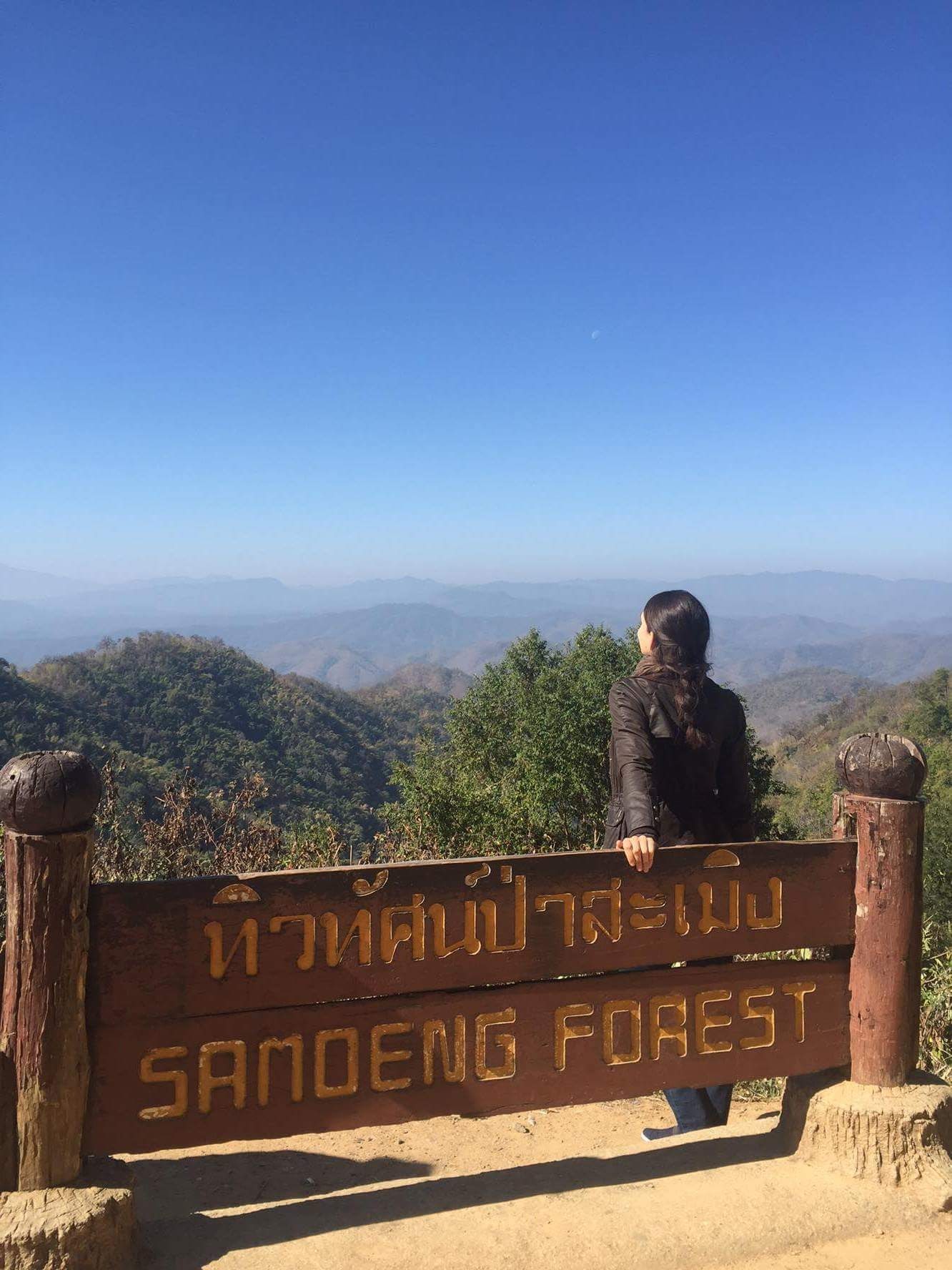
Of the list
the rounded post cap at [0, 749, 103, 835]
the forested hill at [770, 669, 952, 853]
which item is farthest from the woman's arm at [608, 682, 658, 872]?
the forested hill at [770, 669, 952, 853]

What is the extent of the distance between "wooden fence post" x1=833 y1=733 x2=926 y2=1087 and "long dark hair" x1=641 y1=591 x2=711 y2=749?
1.55ft

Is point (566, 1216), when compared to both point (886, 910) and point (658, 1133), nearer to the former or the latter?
point (658, 1133)

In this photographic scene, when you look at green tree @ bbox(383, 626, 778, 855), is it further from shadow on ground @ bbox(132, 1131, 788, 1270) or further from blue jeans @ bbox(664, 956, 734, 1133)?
shadow on ground @ bbox(132, 1131, 788, 1270)

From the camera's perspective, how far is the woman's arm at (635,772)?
2.47m

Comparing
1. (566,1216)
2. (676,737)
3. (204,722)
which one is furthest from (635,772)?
(204,722)

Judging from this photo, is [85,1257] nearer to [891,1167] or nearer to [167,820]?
[891,1167]

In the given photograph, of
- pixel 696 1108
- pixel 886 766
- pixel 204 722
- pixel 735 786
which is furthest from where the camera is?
pixel 204 722

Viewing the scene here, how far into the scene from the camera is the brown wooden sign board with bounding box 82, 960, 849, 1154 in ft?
7.16

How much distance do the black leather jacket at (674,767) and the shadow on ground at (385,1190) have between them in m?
0.91

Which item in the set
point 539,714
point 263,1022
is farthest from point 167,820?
point 539,714

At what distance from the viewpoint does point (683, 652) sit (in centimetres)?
270

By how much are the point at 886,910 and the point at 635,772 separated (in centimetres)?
82

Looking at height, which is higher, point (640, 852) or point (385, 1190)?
point (640, 852)

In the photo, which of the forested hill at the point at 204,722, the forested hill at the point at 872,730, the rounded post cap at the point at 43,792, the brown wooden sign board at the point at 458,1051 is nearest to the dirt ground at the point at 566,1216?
the brown wooden sign board at the point at 458,1051
